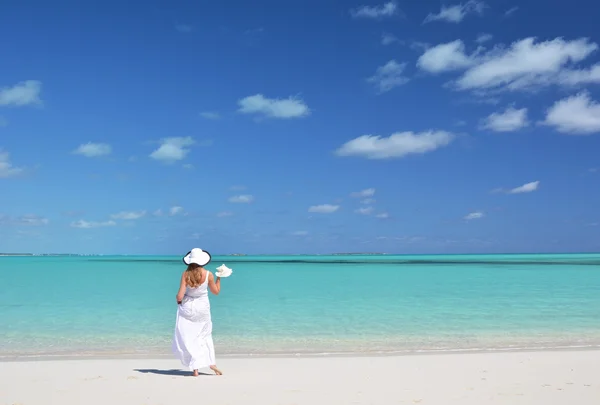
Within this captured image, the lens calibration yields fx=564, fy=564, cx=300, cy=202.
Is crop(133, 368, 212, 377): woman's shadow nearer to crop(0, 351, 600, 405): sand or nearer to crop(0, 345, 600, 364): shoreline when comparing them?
crop(0, 351, 600, 405): sand

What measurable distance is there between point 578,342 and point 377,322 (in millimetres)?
6404

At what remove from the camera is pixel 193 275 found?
853 cm

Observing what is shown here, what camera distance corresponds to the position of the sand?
7.52 metres

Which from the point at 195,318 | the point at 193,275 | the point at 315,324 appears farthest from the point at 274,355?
the point at 315,324

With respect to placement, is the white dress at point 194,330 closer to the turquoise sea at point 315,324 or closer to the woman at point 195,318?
the woman at point 195,318

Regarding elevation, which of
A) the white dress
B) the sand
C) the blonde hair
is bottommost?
the sand

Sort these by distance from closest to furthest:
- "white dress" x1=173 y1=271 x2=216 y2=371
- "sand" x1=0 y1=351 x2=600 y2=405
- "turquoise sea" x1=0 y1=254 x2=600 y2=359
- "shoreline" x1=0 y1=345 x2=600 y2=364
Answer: "sand" x1=0 y1=351 x2=600 y2=405 → "white dress" x1=173 y1=271 x2=216 y2=371 → "shoreline" x1=0 y1=345 x2=600 y2=364 → "turquoise sea" x1=0 y1=254 x2=600 y2=359

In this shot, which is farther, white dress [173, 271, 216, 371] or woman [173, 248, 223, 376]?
white dress [173, 271, 216, 371]

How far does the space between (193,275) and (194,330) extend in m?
0.98

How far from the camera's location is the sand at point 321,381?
7516mm

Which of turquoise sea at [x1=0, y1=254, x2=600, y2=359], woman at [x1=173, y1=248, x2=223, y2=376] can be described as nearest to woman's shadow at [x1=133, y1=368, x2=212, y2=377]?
woman at [x1=173, y1=248, x2=223, y2=376]

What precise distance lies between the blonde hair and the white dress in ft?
0.47

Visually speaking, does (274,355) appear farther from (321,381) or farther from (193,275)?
(193,275)

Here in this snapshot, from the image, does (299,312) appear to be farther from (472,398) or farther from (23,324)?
(472,398)
